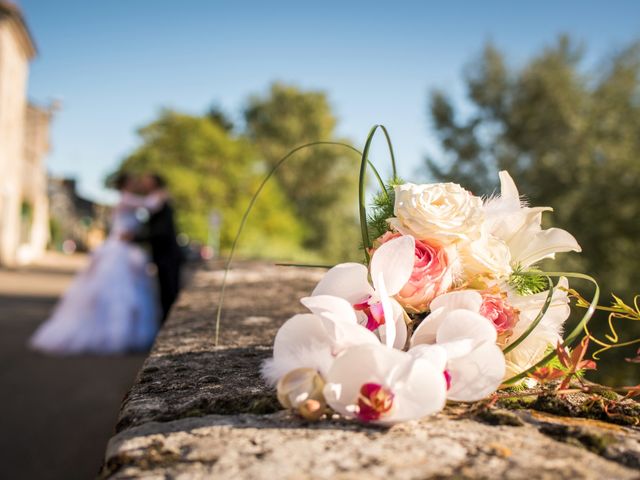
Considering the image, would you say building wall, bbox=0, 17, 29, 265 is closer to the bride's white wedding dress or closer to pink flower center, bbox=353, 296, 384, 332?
the bride's white wedding dress

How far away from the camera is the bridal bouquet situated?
1061 mm

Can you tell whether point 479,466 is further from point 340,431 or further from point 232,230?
point 232,230

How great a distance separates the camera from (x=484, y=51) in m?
24.2

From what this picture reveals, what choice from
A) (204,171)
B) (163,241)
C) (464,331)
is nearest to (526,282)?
(464,331)

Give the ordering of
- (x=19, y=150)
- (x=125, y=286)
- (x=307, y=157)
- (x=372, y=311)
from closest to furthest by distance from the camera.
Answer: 1. (x=372, y=311)
2. (x=125, y=286)
3. (x=19, y=150)
4. (x=307, y=157)

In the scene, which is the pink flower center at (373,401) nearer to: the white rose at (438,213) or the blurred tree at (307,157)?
the white rose at (438,213)

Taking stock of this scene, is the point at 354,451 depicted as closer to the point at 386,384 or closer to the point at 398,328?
the point at 386,384

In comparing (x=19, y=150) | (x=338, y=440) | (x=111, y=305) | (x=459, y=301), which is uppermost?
(x=19, y=150)

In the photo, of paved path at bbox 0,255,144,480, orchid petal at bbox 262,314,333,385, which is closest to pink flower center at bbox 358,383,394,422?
orchid petal at bbox 262,314,333,385

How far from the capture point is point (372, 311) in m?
1.28

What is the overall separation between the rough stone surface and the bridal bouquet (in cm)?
6

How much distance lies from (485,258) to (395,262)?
0.24m

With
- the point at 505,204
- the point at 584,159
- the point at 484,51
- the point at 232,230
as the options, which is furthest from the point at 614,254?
the point at 232,230

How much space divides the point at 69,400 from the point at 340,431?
5.02m
